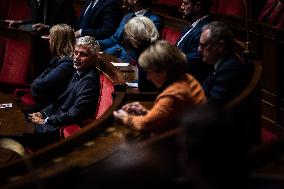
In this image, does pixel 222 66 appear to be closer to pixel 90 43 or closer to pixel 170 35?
pixel 90 43

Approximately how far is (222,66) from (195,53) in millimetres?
547

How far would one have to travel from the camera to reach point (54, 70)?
2896mm

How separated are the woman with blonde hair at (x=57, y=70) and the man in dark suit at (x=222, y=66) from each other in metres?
0.97

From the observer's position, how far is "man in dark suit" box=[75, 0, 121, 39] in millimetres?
3641

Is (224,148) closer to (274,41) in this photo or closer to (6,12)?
(274,41)

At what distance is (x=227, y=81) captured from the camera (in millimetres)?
1943

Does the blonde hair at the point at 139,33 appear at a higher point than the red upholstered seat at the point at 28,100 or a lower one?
higher

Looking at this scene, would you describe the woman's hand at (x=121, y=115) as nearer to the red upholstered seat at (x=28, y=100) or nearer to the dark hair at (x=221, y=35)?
the dark hair at (x=221, y=35)

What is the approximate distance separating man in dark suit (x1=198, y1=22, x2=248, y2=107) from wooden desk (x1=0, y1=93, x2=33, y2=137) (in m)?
0.80

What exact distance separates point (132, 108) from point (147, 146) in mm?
520

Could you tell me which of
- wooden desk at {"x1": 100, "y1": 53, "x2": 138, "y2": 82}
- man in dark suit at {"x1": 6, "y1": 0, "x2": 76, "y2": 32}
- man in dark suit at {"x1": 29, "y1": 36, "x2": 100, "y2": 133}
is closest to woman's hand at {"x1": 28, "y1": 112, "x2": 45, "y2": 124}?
man in dark suit at {"x1": 29, "y1": 36, "x2": 100, "y2": 133}

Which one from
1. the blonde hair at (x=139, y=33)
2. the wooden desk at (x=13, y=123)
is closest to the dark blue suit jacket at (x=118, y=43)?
the wooden desk at (x=13, y=123)

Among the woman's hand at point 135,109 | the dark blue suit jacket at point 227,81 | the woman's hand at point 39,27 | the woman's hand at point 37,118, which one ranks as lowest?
the woman's hand at point 37,118

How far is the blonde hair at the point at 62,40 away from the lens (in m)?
2.92
